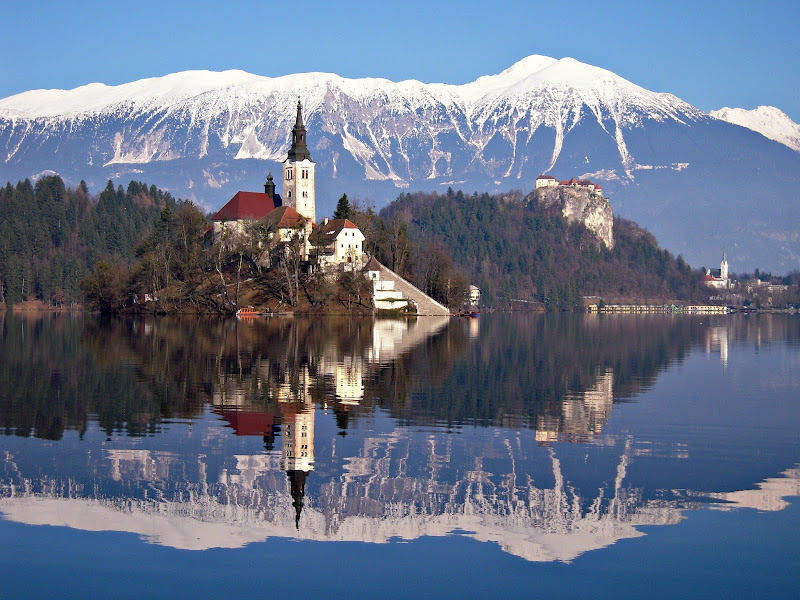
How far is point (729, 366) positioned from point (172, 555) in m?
44.6

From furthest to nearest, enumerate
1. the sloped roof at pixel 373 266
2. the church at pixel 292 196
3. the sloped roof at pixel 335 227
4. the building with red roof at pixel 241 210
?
the church at pixel 292 196 < the building with red roof at pixel 241 210 < the sloped roof at pixel 335 227 < the sloped roof at pixel 373 266

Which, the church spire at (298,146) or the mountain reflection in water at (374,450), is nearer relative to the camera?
the mountain reflection in water at (374,450)

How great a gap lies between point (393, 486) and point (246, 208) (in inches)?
5195

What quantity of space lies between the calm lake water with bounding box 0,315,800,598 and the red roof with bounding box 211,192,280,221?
10517 cm

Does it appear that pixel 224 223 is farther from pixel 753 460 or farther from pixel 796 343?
pixel 753 460

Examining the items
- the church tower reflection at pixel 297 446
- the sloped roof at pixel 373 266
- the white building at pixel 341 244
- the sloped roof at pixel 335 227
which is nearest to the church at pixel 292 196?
the sloped roof at pixel 335 227

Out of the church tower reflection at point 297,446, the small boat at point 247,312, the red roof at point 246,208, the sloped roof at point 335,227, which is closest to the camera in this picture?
the church tower reflection at point 297,446

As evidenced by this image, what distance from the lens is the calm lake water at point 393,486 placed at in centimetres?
1848

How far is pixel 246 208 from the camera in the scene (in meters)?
154

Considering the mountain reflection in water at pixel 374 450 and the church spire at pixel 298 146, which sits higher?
the church spire at pixel 298 146

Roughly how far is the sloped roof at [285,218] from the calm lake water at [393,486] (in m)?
96.2

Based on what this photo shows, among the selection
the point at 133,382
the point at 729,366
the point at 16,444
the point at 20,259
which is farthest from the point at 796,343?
the point at 20,259

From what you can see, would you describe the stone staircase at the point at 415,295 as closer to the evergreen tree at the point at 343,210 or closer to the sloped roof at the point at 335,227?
the sloped roof at the point at 335,227

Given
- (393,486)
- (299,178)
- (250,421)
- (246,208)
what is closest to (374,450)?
(393,486)
